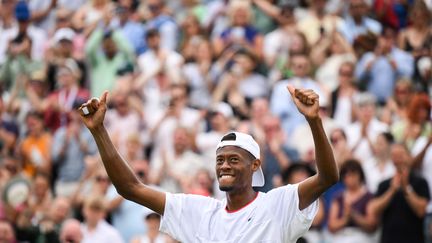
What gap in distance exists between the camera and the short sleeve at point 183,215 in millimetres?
8797

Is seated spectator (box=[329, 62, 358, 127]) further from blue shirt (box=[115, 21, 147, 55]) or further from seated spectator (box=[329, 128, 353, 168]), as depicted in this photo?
blue shirt (box=[115, 21, 147, 55])

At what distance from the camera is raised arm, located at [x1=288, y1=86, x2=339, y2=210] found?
814 centimetres

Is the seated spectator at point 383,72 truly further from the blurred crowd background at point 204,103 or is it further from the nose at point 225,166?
the nose at point 225,166

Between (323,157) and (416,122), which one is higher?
(323,157)

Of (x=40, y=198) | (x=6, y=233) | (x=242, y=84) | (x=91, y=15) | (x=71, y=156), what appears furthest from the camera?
(x=91, y=15)

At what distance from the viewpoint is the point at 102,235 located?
14055mm

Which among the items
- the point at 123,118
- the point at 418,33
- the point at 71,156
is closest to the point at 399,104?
the point at 418,33

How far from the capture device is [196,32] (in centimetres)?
1853

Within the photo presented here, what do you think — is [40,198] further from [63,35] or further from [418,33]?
[418,33]

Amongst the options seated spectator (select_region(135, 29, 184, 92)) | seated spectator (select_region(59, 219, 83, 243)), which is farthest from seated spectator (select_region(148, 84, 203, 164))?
seated spectator (select_region(59, 219, 83, 243))

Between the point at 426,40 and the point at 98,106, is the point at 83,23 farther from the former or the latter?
the point at 98,106

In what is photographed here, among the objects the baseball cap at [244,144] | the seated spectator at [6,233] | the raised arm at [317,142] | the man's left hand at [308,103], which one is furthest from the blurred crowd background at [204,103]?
the man's left hand at [308,103]

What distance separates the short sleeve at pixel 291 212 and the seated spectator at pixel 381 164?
5.99 meters

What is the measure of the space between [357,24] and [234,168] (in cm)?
974
